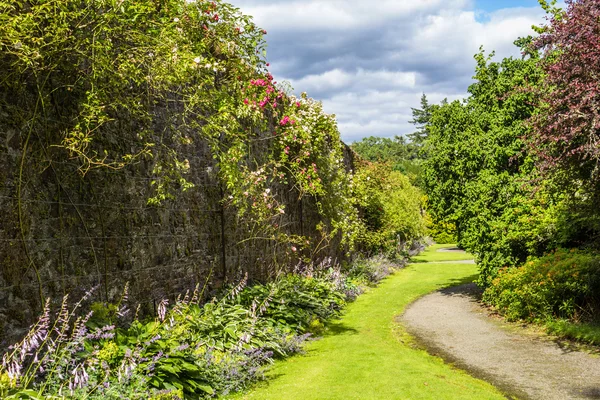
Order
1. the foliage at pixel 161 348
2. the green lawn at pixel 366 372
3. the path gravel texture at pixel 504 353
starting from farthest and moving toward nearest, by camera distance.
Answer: the path gravel texture at pixel 504 353 < the green lawn at pixel 366 372 < the foliage at pixel 161 348


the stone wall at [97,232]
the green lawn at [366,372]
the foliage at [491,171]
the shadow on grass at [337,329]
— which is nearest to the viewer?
the stone wall at [97,232]

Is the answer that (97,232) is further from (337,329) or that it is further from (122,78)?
(337,329)

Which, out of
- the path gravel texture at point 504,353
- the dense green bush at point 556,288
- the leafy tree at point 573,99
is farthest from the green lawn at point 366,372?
the leafy tree at point 573,99

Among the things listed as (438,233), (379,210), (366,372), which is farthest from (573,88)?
(438,233)

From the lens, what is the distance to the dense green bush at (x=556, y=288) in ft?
33.0

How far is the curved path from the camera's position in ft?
22.1

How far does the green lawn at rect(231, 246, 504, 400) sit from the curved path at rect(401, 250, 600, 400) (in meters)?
0.40

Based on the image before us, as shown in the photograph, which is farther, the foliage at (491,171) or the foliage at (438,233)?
the foliage at (438,233)

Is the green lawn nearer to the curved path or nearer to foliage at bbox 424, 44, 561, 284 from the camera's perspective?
the curved path

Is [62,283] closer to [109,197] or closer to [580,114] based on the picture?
[109,197]

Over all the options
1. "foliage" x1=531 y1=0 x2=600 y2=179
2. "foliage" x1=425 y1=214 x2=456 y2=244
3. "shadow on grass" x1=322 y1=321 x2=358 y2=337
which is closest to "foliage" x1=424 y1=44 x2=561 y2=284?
"foliage" x1=531 y1=0 x2=600 y2=179

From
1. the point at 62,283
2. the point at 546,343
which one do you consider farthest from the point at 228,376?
the point at 546,343

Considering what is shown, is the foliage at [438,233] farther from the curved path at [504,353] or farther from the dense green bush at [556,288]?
the dense green bush at [556,288]

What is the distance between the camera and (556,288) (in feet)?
33.8
